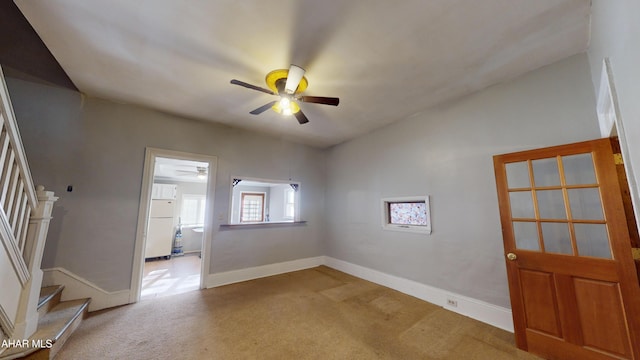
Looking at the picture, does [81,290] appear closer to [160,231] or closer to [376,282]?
[160,231]

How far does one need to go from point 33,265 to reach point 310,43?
3203mm

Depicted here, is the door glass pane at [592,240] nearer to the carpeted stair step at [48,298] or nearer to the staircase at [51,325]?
the staircase at [51,325]

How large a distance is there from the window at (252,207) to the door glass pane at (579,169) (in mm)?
7215

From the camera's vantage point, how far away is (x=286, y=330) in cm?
234

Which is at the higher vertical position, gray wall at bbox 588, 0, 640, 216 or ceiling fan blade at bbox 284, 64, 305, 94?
ceiling fan blade at bbox 284, 64, 305, 94

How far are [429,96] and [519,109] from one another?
3.16 ft

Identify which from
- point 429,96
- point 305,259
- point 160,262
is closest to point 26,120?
point 160,262

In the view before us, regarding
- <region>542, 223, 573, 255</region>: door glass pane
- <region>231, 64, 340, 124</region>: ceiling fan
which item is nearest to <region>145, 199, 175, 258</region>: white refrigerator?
<region>231, 64, 340, 124</region>: ceiling fan

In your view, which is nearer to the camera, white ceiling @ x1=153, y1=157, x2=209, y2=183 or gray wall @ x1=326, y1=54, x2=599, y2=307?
gray wall @ x1=326, y1=54, x2=599, y2=307

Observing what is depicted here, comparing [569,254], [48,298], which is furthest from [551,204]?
[48,298]

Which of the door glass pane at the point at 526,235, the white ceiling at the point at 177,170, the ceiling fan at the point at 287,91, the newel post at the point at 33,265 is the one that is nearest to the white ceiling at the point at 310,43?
the ceiling fan at the point at 287,91

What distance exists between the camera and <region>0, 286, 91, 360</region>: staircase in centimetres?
170

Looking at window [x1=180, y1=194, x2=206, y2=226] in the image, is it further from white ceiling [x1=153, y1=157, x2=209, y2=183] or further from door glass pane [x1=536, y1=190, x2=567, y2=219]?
door glass pane [x1=536, y1=190, x2=567, y2=219]

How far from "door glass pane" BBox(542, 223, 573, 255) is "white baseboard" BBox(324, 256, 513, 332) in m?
0.81
